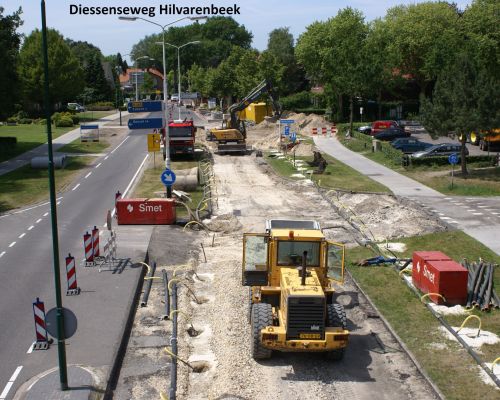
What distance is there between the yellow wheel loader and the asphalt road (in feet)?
12.5

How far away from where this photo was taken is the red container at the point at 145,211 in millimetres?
29016

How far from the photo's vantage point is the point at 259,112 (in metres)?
81.6

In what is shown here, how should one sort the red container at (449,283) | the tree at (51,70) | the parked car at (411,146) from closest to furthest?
the red container at (449,283)
the parked car at (411,146)
the tree at (51,70)

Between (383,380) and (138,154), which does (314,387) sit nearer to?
(383,380)

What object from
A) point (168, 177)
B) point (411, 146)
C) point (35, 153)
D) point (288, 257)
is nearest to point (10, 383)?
point (288, 257)

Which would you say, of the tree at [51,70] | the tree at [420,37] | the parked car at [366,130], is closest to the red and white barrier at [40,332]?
the parked car at [366,130]

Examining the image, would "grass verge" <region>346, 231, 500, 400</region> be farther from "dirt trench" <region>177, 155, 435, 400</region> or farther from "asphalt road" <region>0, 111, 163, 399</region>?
"asphalt road" <region>0, 111, 163, 399</region>

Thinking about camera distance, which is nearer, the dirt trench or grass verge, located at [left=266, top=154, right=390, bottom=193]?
the dirt trench

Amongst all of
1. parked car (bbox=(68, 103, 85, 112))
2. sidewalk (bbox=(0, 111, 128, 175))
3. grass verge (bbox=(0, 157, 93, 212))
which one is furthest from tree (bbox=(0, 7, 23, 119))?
parked car (bbox=(68, 103, 85, 112))

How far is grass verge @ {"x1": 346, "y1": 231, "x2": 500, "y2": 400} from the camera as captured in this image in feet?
46.3

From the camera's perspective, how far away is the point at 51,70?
268 feet

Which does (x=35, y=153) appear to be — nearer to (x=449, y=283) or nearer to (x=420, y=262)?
(x=420, y=262)

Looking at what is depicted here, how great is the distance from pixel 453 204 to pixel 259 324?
71.7ft

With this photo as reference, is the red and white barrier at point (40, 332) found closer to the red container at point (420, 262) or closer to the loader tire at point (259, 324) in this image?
the loader tire at point (259, 324)
